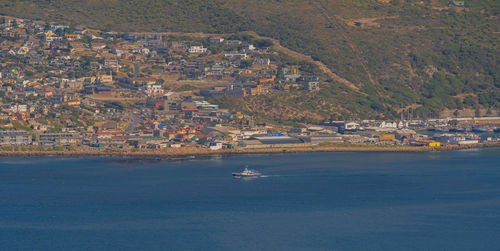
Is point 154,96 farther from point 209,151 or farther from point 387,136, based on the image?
point 387,136

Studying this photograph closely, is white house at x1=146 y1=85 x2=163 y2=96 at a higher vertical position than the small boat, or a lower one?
higher

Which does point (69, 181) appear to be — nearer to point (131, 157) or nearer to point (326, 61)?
point (131, 157)

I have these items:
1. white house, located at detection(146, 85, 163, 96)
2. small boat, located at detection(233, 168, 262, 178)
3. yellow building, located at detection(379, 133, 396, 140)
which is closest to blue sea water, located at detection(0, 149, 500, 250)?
small boat, located at detection(233, 168, 262, 178)

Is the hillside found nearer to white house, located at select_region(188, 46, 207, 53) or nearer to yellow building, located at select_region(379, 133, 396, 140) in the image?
white house, located at select_region(188, 46, 207, 53)

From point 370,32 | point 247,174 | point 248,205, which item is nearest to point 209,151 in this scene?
point 247,174

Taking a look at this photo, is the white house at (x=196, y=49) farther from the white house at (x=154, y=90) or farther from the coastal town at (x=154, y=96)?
the white house at (x=154, y=90)

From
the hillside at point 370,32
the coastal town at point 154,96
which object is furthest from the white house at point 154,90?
the hillside at point 370,32
